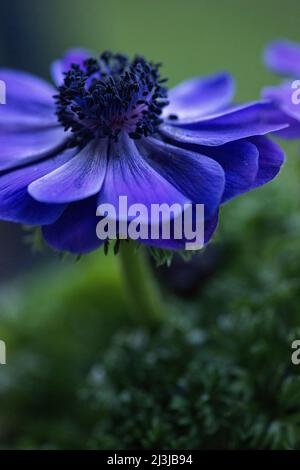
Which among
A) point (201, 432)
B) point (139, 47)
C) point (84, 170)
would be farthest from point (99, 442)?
point (139, 47)

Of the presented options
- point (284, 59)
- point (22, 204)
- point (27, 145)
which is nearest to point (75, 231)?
point (22, 204)

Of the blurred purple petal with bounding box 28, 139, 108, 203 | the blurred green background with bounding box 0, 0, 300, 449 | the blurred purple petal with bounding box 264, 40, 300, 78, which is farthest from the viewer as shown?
the blurred purple petal with bounding box 264, 40, 300, 78

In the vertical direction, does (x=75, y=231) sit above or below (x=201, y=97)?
below

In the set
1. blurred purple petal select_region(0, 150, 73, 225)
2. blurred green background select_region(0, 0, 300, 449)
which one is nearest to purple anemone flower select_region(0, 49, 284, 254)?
blurred purple petal select_region(0, 150, 73, 225)

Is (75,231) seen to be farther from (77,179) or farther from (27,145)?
(27,145)

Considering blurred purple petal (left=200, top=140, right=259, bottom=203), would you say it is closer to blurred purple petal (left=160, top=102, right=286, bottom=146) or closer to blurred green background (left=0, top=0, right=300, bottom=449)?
blurred purple petal (left=160, top=102, right=286, bottom=146)

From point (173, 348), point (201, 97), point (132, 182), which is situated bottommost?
point (173, 348)

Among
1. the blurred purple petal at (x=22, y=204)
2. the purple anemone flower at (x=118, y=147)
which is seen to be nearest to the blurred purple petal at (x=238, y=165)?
the purple anemone flower at (x=118, y=147)
